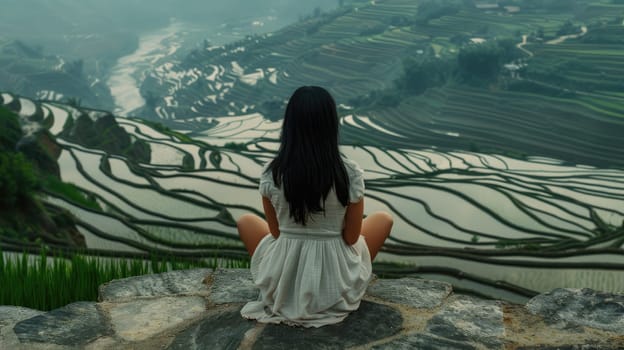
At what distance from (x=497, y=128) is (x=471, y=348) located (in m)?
26.8

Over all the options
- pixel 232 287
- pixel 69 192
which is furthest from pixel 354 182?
pixel 69 192

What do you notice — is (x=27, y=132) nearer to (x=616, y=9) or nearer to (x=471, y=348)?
(x=471, y=348)

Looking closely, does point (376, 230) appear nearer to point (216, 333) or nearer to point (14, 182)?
point (216, 333)

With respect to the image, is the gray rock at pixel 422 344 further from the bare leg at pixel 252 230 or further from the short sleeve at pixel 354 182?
the bare leg at pixel 252 230

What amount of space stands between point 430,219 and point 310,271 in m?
4.70

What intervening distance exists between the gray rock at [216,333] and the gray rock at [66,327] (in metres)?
0.29

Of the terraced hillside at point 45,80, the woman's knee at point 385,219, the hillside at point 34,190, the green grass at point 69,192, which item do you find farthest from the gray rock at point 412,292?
the terraced hillside at point 45,80

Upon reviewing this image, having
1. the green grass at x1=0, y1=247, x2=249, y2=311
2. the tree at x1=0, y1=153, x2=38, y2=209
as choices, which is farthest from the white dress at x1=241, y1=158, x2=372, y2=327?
the tree at x1=0, y1=153, x2=38, y2=209

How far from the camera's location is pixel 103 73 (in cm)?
7906

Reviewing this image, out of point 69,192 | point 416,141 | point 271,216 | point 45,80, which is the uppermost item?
point 271,216

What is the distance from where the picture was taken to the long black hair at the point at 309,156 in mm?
1944

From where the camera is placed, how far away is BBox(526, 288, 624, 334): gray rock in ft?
6.45

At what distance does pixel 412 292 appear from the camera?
229cm

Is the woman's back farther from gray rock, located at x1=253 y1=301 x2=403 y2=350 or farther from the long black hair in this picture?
gray rock, located at x1=253 y1=301 x2=403 y2=350
